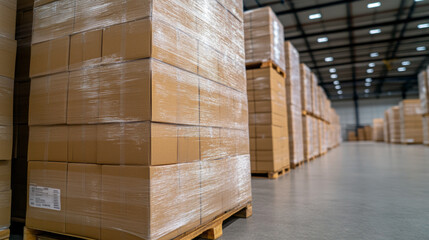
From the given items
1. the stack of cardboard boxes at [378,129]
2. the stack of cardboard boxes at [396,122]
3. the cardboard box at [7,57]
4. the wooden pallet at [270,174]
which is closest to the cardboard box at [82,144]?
the cardboard box at [7,57]

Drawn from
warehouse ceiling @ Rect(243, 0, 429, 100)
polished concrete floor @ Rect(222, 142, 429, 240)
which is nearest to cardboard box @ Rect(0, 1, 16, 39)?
polished concrete floor @ Rect(222, 142, 429, 240)

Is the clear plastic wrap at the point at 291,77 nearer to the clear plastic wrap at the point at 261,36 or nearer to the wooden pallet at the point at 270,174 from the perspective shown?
the clear plastic wrap at the point at 261,36

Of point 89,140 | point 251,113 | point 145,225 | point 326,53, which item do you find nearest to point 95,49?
point 89,140

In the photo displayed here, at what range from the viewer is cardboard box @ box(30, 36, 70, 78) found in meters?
1.78

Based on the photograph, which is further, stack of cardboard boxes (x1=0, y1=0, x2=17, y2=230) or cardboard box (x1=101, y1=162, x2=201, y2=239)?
stack of cardboard boxes (x1=0, y1=0, x2=17, y2=230)

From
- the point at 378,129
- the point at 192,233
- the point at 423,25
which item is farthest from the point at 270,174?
the point at 378,129

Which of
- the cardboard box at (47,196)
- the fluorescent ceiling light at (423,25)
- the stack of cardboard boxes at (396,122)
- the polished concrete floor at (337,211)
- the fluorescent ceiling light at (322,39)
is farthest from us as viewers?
the stack of cardboard boxes at (396,122)

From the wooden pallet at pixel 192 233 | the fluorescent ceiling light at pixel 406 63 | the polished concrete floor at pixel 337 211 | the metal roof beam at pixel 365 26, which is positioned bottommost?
the polished concrete floor at pixel 337 211

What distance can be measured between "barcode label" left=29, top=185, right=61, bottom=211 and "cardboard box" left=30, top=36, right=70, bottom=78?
2.52ft

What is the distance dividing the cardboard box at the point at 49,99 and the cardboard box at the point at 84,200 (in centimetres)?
35

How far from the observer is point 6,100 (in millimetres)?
1840

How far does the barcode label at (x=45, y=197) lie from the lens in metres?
1.69

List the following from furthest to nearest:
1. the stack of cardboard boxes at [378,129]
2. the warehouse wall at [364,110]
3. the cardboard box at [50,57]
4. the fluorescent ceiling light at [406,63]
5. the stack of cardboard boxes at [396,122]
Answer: the warehouse wall at [364,110] < the stack of cardboard boxes at [378,129] < the fluorescent ceiling light at [406,63] < the stack of cardboard boxes at [396,122] < the cardboard box at [50,57]

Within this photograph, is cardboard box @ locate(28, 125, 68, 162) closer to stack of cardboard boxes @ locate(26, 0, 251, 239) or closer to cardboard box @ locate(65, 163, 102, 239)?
stack of cardboard boxes @ locate(26, 0, 251, 239)
